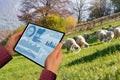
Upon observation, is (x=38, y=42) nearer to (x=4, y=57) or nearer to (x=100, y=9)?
(x=4, y=57)

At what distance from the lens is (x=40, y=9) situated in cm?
7725

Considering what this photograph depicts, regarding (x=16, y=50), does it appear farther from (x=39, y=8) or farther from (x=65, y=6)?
(x=65, y=6)

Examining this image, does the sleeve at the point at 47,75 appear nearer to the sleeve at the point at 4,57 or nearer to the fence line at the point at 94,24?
the sleeve at the point at 4,57

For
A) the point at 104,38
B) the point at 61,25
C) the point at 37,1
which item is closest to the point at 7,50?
the point at 104,38

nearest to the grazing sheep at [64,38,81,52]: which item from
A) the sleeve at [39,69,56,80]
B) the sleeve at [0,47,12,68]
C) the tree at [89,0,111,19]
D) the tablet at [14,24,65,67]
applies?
the tablet at [14,24,65,67]

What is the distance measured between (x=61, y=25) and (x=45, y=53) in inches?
2102

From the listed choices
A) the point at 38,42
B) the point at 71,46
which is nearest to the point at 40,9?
the point at 71,46

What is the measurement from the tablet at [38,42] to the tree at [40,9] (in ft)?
229

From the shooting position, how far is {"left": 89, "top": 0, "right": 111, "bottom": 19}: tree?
8662 cm

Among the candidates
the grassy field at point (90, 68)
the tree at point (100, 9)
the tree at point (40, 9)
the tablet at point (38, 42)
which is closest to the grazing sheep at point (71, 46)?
the grassy field at point (90, 68)

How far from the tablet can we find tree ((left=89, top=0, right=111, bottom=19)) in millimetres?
79325

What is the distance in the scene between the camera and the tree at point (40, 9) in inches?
3066

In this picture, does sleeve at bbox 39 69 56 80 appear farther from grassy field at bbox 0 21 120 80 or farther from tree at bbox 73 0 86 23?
tree at bbox 73 0 86 23

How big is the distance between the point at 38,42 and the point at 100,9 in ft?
277
